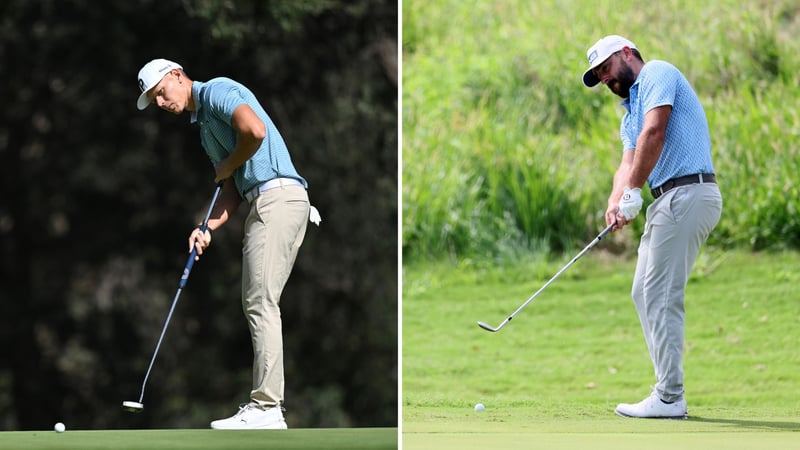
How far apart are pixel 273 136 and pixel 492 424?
1.25 m

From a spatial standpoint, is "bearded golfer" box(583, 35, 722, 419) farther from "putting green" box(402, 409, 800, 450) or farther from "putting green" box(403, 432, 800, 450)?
"putting green" box(403, 432, 800, 450)

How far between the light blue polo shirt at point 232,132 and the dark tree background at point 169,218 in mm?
5532

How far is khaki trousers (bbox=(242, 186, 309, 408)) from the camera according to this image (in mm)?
3850

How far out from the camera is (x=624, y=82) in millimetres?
4273

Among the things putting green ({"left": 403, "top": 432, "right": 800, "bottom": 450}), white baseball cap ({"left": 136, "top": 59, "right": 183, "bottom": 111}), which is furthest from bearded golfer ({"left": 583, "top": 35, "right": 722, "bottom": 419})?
white baseball cap ({"left": 136, "top": 59, "right": 183, "bottom": 111})

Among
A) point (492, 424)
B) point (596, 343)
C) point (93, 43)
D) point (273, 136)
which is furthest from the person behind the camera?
point (93, 43)

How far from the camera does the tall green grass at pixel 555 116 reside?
25.8ft

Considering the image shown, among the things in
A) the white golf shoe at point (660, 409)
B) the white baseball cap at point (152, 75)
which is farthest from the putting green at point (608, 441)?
the white baseball cap at point (152, 75)

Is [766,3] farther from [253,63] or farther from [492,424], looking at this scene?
[492,424]

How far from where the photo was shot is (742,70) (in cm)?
836

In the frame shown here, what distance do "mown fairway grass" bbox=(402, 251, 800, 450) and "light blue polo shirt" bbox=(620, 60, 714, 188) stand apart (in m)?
2.30

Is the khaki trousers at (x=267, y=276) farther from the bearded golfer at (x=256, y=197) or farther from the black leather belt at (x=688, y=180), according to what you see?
the black leather belt at (x=688, y=180)

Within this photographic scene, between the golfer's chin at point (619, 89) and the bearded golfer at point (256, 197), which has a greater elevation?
the golfer's chin at point (619, 89)

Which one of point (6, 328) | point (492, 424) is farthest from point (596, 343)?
point (6, 328)
